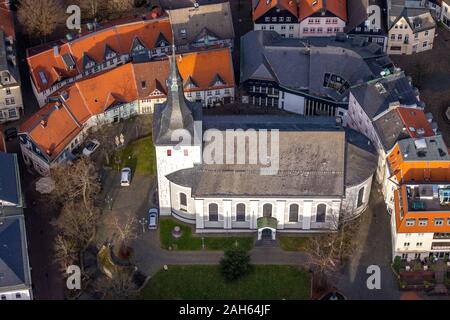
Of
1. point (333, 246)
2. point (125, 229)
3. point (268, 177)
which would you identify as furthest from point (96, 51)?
point (333, 246)

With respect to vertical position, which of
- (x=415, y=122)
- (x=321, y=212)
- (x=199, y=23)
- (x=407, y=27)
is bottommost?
(x=321, y=212)

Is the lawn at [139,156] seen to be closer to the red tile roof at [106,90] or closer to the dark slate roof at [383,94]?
the red tile roof at [106,90]

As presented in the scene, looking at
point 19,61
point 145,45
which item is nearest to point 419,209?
point 145,45

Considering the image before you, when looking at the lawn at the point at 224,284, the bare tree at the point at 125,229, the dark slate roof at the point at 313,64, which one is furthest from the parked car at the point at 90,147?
the dark slate roof at the point at 313,64

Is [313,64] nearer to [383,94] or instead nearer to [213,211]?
[383,94]

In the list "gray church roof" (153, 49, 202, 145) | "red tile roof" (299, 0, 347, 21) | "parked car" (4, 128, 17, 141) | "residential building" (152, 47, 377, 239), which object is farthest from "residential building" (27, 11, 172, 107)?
"residential building" (152, 47, 377, 239)

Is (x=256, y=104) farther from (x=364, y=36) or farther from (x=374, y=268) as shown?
(x=374, y=268)

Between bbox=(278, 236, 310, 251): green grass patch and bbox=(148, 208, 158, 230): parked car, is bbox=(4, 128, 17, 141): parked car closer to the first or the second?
bbox=(148, 208, 158, 230): parked car
